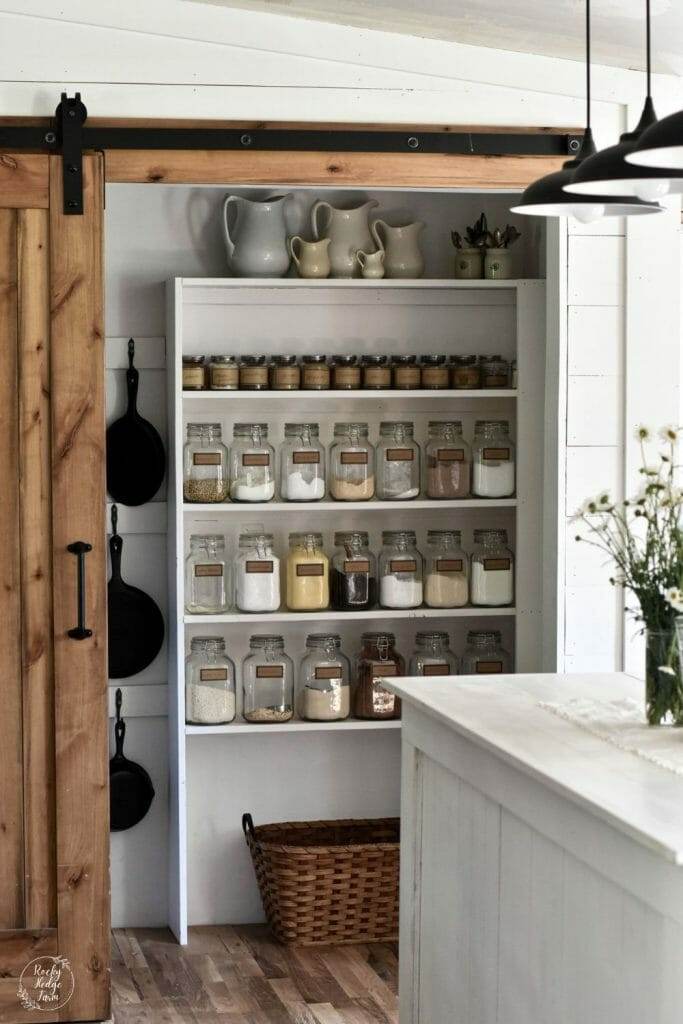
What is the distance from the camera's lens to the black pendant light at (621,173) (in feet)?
7.30

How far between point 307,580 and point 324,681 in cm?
34

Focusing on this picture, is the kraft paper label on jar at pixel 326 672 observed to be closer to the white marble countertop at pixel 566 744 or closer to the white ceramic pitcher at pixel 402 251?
the white marble countertop at pixel 566 744

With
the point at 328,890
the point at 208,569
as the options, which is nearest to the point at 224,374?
the point at 208,569

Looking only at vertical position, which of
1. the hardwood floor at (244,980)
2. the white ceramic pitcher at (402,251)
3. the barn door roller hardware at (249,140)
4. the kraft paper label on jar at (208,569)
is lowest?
the hardwood floor at (244,980)

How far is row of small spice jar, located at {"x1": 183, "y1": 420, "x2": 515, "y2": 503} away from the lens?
168 inches

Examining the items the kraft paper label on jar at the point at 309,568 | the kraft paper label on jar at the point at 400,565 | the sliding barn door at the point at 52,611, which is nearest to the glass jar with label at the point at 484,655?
the kraft paper label on jar at the point at 400,565

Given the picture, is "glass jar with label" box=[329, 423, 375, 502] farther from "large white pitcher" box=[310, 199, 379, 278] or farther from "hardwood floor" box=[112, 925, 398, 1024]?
"hardwood floor" box=[112, 925, 398, 1024]

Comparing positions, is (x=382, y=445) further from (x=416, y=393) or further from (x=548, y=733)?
(x=548, y=733)

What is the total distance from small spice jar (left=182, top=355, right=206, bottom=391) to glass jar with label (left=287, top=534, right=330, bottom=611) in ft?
2.01

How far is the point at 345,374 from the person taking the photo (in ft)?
14.2

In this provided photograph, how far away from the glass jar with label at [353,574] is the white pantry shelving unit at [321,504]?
7 cm

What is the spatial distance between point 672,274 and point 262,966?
240 cm

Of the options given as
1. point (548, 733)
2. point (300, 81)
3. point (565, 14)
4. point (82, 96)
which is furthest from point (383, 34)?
point (548, 733)

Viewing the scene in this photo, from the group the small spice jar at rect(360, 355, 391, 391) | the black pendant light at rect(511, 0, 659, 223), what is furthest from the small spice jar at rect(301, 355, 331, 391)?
the black pendant light at rect(511, 0, 659, 223)
